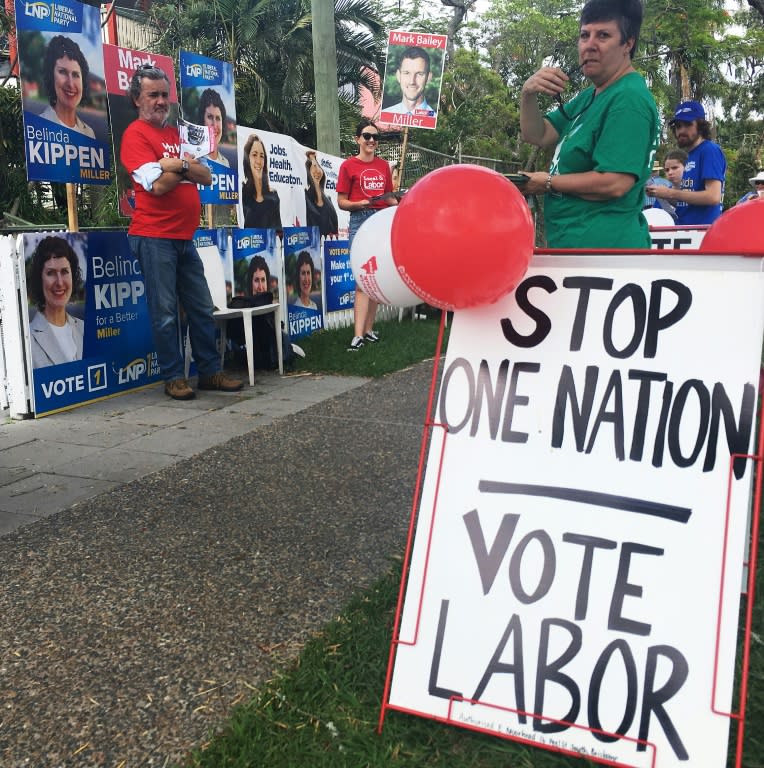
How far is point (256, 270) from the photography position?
7.83m

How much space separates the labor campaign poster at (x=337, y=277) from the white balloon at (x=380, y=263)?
5.97 metres

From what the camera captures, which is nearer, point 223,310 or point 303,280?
point 223,310

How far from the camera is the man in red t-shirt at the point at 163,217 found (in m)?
5.84

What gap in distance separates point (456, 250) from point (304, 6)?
2212 cm

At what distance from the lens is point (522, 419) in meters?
2.25

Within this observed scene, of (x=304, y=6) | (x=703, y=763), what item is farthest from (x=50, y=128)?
(x=304, y=6)

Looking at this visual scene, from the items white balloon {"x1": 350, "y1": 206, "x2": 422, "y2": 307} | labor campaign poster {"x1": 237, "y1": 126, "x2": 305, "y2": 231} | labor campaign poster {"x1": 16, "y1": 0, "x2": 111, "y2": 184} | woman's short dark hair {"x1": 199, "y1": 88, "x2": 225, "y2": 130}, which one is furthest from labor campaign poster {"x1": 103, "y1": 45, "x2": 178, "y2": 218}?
white balloon {"x1": 350, "y1": 206, "x2": 422, "y2": 307}

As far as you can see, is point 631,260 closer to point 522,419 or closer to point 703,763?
point 522,419

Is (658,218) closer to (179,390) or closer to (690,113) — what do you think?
(690,113)

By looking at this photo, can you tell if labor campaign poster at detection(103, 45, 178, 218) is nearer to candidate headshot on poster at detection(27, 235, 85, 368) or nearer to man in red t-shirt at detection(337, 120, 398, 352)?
candidate headshot on poster at detection(27, 235, 85, 368)

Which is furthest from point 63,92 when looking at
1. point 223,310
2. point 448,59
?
point 448,59

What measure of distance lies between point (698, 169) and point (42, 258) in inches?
186

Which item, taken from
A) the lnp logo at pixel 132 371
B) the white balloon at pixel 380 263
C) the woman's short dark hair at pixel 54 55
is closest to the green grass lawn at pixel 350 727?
the white balloon at pixel 380 263

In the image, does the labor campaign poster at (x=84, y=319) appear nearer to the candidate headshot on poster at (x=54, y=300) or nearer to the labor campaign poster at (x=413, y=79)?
the candidate headshot on poster at (x=54, y=300)
